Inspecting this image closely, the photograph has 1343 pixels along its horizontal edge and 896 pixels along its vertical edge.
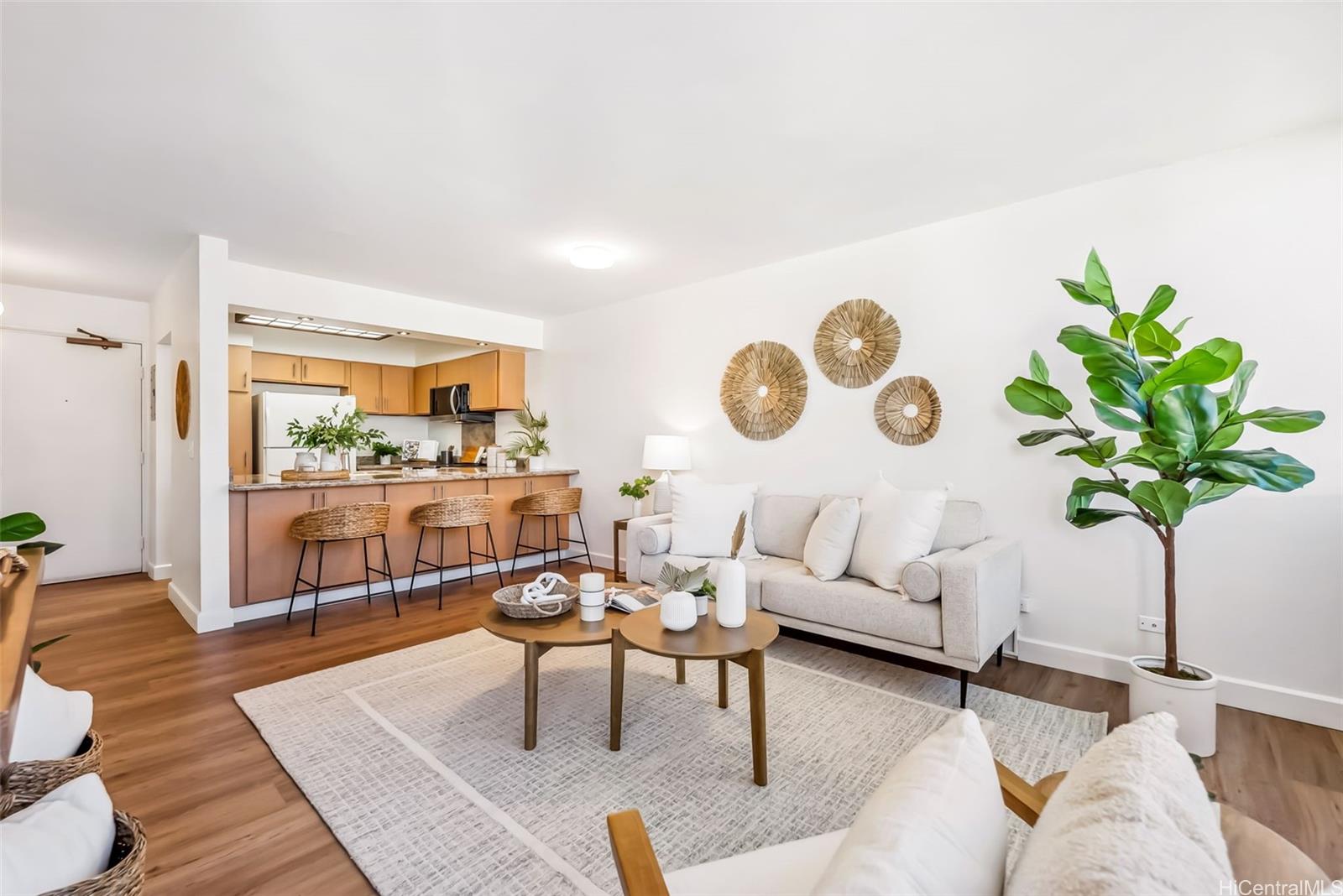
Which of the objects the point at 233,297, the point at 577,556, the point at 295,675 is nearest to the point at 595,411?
the point at 577,556

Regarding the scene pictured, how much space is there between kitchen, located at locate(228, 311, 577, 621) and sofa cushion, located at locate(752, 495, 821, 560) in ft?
7.91

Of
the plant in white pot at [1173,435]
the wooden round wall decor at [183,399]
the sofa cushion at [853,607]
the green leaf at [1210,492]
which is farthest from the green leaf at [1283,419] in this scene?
the wooden round wall decor at [183,399]

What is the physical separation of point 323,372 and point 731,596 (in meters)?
6.12

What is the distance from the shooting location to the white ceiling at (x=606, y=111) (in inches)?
70.6

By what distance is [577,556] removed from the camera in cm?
565

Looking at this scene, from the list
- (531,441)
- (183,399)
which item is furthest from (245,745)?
(531,441)

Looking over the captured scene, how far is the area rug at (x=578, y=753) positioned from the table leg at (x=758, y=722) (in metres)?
0.05

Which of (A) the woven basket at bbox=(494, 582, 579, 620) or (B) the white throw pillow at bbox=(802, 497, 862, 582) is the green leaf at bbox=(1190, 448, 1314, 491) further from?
(A) the woven basket at bbox=(494, 582, 579, 620)

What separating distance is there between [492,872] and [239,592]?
10.5ft

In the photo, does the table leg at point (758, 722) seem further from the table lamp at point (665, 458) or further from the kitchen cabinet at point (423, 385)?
the kitchen cabinet at point (423, 385)

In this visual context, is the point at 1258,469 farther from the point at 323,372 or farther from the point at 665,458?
the point at 323,372

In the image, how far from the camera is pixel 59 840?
2.10ft

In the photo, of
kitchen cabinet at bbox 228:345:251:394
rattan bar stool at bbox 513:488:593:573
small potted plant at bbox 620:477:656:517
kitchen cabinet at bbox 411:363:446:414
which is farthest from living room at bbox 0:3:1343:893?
kitchen cabinet at bbox 411:363:446:414

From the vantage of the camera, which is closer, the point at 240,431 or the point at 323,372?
the point at 240,431
